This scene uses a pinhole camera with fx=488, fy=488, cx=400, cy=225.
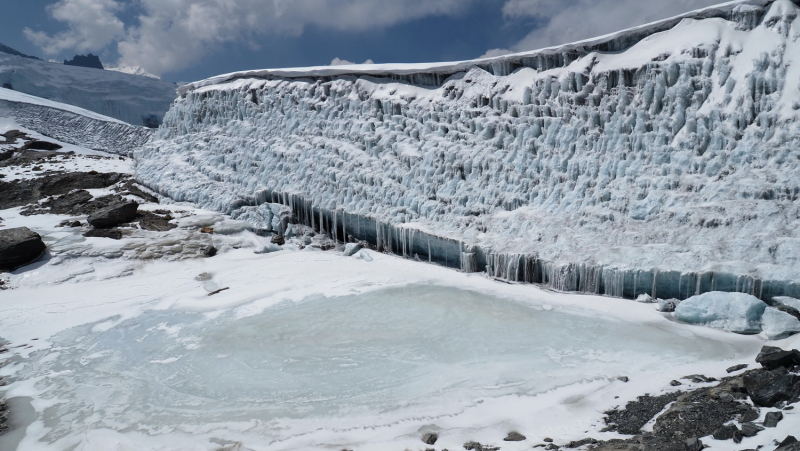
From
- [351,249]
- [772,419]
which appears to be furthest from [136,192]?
[772,419]

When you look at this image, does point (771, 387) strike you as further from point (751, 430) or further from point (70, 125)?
Answer: point (70, 125)

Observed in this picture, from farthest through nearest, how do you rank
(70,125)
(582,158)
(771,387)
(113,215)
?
(70,125)
(113,215)
(582,158)
(771,387)

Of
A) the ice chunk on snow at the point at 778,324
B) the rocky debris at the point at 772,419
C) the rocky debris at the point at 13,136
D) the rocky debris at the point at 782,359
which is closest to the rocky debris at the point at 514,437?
the rocky debris at the point at 772,419

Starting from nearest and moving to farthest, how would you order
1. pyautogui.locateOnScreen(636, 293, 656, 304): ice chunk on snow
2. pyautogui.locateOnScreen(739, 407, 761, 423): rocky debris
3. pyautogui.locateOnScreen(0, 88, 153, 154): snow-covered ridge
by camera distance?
1. pyautogui.locateOnScreen(739, 407, 761, 423): rocky debris
2. pyautogui.locateOnScreen(636, 293, 656, 304): ice chunk on snow
3. pyautogui.locateOnScreen(0, 88, 153, 154): snow-covered ridge

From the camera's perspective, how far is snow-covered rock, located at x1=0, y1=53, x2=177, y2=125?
4444cm

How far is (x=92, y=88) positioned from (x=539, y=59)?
160ft

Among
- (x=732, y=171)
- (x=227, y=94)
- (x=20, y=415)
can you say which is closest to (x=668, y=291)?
(x=732, y=171)

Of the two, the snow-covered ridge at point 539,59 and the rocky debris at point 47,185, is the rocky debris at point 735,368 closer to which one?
the snow-covered ridge at point 539,59

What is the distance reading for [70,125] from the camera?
1168 inches

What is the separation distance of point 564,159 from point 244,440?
9.24 metres

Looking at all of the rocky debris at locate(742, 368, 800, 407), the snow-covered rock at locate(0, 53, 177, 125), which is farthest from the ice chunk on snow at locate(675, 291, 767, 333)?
the snow-covered rock at locate(0, 53, 177, 125)

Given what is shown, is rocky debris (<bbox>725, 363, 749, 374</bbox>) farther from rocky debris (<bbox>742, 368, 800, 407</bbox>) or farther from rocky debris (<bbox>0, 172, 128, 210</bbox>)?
rocky debris (<bbox>0, 172, 128, 210</bbox>)

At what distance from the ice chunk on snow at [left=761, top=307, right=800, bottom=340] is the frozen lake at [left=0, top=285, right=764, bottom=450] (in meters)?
0.65

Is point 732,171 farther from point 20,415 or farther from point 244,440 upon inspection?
point 20,415
